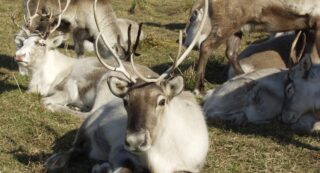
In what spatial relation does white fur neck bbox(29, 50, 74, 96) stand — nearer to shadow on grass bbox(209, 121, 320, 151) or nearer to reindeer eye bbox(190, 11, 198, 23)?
shadow on grass bbox(209, 121, 320, 151)

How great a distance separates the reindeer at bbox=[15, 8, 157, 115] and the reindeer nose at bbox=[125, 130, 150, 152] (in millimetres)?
3265

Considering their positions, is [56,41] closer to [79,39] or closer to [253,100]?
[79,39]

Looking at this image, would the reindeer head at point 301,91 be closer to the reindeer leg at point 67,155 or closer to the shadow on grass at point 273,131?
the shadow on grass at point 273,131

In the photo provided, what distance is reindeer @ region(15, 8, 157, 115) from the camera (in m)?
8.01

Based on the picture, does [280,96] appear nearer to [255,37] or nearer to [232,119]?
[232,119]

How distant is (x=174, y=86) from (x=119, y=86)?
416mm

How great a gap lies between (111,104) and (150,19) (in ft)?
34.8

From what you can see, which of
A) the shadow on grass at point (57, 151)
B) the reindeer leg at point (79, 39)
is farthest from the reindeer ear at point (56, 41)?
the shadow on grass at point (57, 151)

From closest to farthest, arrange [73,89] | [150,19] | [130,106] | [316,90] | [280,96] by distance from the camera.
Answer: [130,106] → [316,90] → [280,96] → [73,89] → [150,19]

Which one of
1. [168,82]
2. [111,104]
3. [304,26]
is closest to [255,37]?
[304,26]

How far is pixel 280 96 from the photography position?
7316 mm

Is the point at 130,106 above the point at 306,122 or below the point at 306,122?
above

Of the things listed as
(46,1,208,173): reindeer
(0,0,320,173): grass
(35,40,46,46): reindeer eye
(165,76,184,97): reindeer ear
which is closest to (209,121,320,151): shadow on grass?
(0,0,320,173): grass

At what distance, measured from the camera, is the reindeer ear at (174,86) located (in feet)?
15.6
